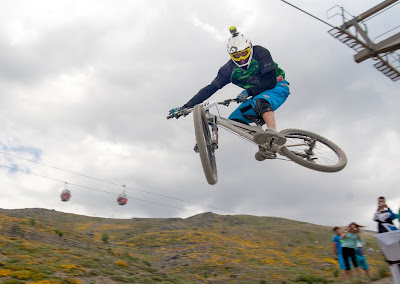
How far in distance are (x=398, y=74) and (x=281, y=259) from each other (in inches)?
538

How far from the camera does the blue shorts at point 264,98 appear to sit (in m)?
12.0

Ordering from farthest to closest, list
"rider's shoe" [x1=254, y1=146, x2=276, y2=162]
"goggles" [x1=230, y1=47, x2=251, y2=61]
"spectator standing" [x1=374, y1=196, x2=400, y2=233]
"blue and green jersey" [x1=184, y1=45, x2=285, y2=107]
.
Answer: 1. "rider's shoe" [x1=254, y1=146, x2=276, y2=162]
2. "blue and green jersey" [x1=184, y1=45, x2=285, y2=107]
3. "goggles" [x1=230, y1=47, x2=251, y2=61]
4. "spectator standing" [x1=374, y1=196, x2=400, y2=233]

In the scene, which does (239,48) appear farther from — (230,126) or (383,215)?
(383,215)

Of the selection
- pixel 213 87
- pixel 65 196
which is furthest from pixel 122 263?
pixel 65 196

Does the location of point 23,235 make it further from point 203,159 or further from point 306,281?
point 306,281

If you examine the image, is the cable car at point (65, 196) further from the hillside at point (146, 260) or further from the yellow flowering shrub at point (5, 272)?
the yellow flowering shrub at point (5, 272)

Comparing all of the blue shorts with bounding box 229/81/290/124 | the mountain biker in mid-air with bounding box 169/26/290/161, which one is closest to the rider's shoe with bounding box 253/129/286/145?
the mountain biker in mid-air with bounding box 169/26/290/161

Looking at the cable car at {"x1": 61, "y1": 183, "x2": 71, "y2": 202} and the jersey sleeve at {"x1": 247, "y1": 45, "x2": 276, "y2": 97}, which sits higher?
the cable car at {"x1": 61, "y1": 183, "x2": 71, "y2": 202}

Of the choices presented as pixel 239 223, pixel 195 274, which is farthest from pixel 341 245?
pixel 239 223

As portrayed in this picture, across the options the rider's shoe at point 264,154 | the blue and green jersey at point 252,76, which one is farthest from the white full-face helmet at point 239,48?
the rider's shoe at point 264,154

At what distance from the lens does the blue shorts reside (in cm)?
1196

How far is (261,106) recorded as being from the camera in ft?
38.8

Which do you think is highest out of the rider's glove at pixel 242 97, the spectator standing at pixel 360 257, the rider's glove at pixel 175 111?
the rider's glove at pixel 242 97

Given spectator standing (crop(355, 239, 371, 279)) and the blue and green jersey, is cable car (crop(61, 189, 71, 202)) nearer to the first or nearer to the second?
the blue and green jersey
